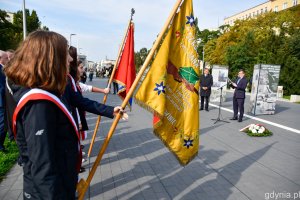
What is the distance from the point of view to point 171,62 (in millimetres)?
3191

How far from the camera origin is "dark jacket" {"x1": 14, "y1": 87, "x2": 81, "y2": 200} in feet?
5.45

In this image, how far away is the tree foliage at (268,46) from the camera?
25125mm

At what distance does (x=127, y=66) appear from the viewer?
5133 mm

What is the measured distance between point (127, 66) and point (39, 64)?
3432 mm

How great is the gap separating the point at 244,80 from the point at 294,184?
6194mm

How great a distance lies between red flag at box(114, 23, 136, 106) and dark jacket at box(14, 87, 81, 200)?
3.31 meters

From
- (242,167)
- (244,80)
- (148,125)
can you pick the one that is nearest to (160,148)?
(242,167)

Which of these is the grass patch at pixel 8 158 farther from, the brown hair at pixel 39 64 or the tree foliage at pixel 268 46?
the tree foliage at pixel 268 46

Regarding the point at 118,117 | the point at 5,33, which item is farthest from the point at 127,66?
the point at 5,33

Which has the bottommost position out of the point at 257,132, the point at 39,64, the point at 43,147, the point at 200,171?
the point at 200,171


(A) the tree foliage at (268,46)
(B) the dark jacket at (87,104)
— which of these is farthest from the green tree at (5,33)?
(B) the dark jacket at (87,104)

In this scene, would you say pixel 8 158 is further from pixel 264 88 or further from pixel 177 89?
pixel 264 88

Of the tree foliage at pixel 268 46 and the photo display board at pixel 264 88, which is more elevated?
the tree foliage at pixel 268 46

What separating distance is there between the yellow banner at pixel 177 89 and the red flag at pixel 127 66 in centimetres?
200
